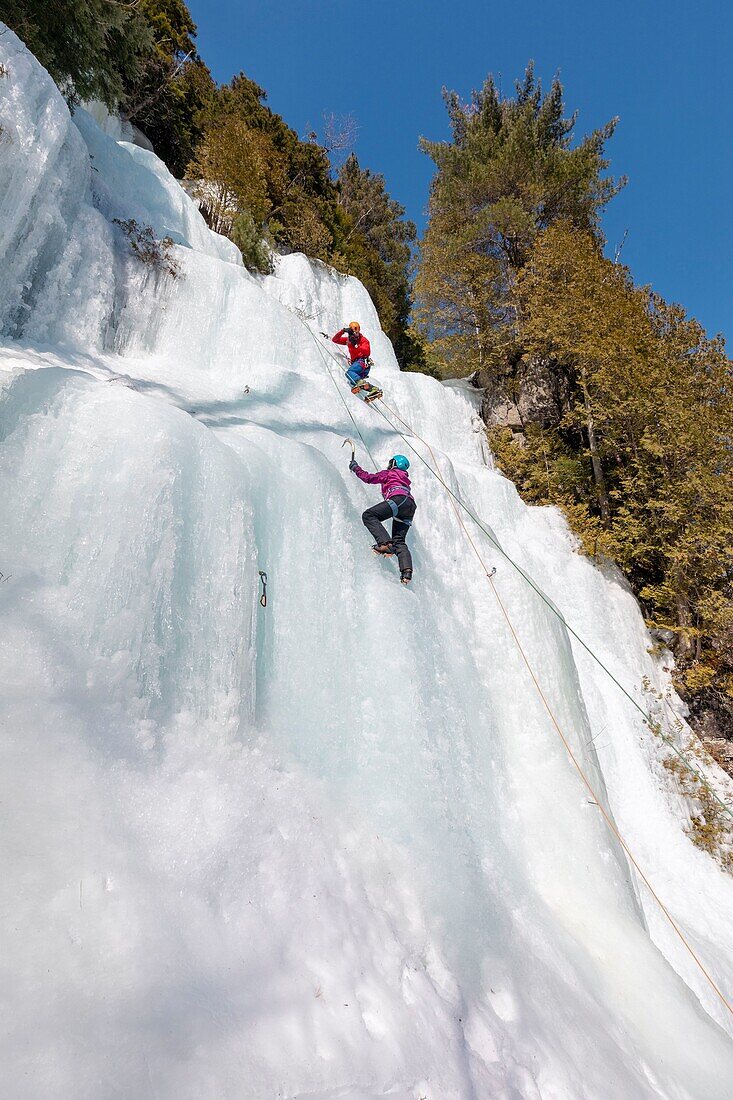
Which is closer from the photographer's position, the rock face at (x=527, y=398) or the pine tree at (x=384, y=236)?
the rock face at (x=527, y=398)

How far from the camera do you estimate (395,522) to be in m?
4.20

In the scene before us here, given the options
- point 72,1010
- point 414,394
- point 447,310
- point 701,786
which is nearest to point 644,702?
point 701,786

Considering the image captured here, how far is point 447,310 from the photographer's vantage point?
11508mm

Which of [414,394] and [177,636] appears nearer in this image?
[177,636]

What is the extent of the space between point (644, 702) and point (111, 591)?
6.56 m

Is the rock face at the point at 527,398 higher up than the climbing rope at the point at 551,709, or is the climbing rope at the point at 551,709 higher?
the rock face at the point at 527,398

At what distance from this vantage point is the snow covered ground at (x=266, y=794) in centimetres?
153

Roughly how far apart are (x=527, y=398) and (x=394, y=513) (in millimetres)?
7711

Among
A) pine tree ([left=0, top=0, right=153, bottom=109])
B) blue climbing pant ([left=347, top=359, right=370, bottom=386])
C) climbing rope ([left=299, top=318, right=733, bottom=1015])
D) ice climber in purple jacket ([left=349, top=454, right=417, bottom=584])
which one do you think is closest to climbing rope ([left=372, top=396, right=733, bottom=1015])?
climbing rope ([left=299, top=318, right=733, bottom=1015])

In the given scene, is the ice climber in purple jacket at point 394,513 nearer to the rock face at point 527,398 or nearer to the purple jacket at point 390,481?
the purple jacket at point 390,481

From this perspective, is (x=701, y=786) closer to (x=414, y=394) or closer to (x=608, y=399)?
(x=608, y=399)

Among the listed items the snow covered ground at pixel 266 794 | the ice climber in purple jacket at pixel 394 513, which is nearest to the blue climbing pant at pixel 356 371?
the snow covered ground at pixel 266 794

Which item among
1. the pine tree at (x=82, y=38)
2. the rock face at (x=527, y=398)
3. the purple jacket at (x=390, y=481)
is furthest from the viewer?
the rock face at (x=527, y=398)

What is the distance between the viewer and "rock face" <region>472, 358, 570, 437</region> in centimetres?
1023
